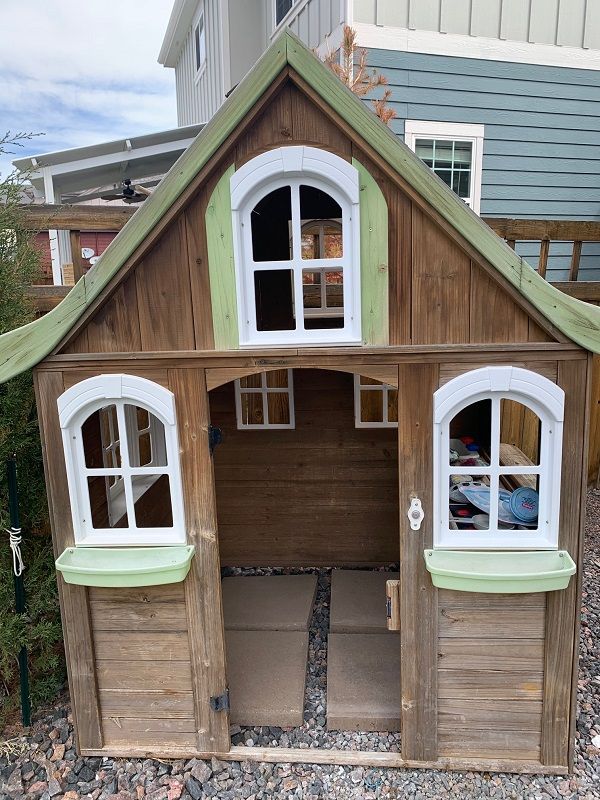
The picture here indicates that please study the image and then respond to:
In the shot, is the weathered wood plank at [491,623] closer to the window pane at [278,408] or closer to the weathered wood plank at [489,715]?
the weathered wood plank at [489,715]

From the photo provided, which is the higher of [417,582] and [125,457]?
[125,457]

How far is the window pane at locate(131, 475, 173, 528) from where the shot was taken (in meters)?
3.99

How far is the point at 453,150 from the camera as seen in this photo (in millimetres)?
6039

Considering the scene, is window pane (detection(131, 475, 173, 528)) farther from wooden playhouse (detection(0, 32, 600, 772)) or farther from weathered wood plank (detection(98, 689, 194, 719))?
weathered wood plank (detection(98, 689, 194, 719))

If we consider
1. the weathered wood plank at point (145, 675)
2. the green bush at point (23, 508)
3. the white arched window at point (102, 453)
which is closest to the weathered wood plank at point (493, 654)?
the weathered wood plank at point (145, 675)

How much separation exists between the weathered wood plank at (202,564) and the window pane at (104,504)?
29.4 inches

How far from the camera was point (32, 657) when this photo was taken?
11.3ft

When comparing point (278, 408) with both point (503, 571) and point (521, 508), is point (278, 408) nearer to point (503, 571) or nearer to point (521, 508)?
point (521, 508)

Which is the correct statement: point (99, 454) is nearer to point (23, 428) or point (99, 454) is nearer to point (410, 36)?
point (23, 428)

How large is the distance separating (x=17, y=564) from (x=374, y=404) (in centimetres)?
300

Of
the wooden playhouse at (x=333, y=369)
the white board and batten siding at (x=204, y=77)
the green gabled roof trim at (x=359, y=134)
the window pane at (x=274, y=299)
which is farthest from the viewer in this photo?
the white board and batten siding at (x=204, y=77)

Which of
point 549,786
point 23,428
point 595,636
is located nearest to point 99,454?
point 23,428

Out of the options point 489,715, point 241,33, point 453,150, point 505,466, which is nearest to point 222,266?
point 505,466

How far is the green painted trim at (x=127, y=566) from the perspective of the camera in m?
2.61
